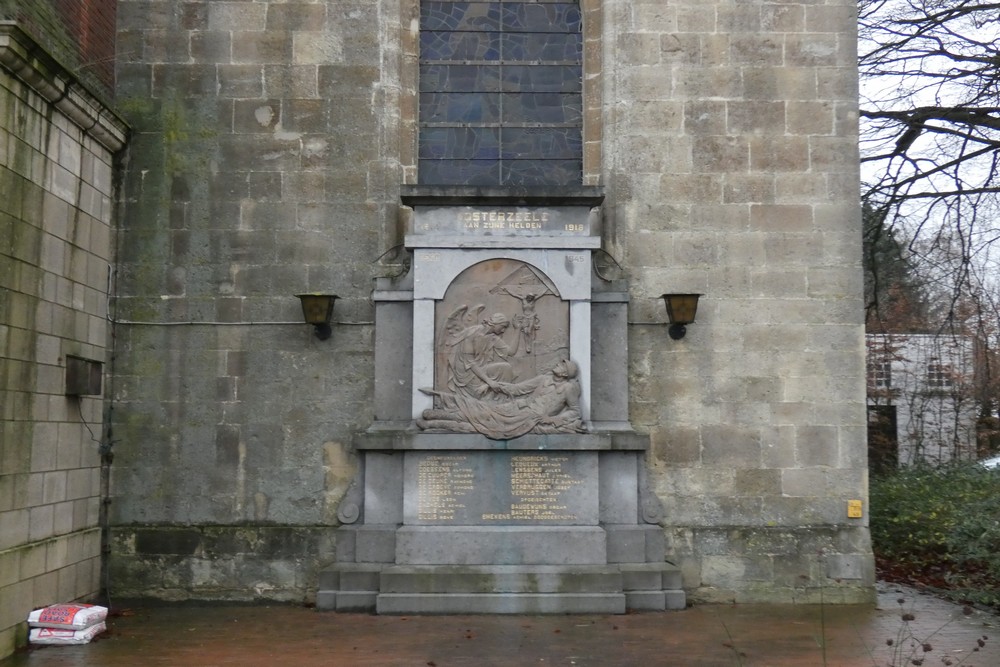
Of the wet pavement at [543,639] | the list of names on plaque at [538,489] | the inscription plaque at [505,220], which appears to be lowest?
the wet pavement at [543,639]

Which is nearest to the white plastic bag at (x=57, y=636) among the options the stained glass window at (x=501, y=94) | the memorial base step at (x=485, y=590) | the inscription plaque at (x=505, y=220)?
the memorial base step at (x=485, y=590)

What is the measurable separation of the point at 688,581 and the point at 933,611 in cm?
220

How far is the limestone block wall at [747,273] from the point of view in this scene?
965 cm

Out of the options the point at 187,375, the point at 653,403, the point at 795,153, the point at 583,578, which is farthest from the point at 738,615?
the point at 187,375

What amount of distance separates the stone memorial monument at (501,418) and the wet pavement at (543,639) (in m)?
0.57

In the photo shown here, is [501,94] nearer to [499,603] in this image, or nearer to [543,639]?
[499,603]

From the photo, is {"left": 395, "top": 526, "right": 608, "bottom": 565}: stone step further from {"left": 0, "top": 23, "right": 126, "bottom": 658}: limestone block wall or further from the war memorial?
{"left": 0, "top": 23, "right": 126, "bottom": 658}: limestone block wall

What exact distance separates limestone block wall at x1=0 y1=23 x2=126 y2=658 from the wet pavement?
0.71 m

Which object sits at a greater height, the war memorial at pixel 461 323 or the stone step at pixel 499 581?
the war memorial at pixel 461 323

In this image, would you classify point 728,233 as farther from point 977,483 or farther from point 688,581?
point 977,483

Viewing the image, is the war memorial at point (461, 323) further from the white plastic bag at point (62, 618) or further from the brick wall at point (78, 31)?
the white plastic bag at point (62, 618)

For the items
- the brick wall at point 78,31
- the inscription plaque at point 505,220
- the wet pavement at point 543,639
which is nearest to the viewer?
the wet pavement at point 543,639

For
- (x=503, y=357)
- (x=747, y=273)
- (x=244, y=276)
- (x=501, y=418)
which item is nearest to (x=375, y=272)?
(x=244, y=276)

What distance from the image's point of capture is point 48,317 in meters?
8.23
